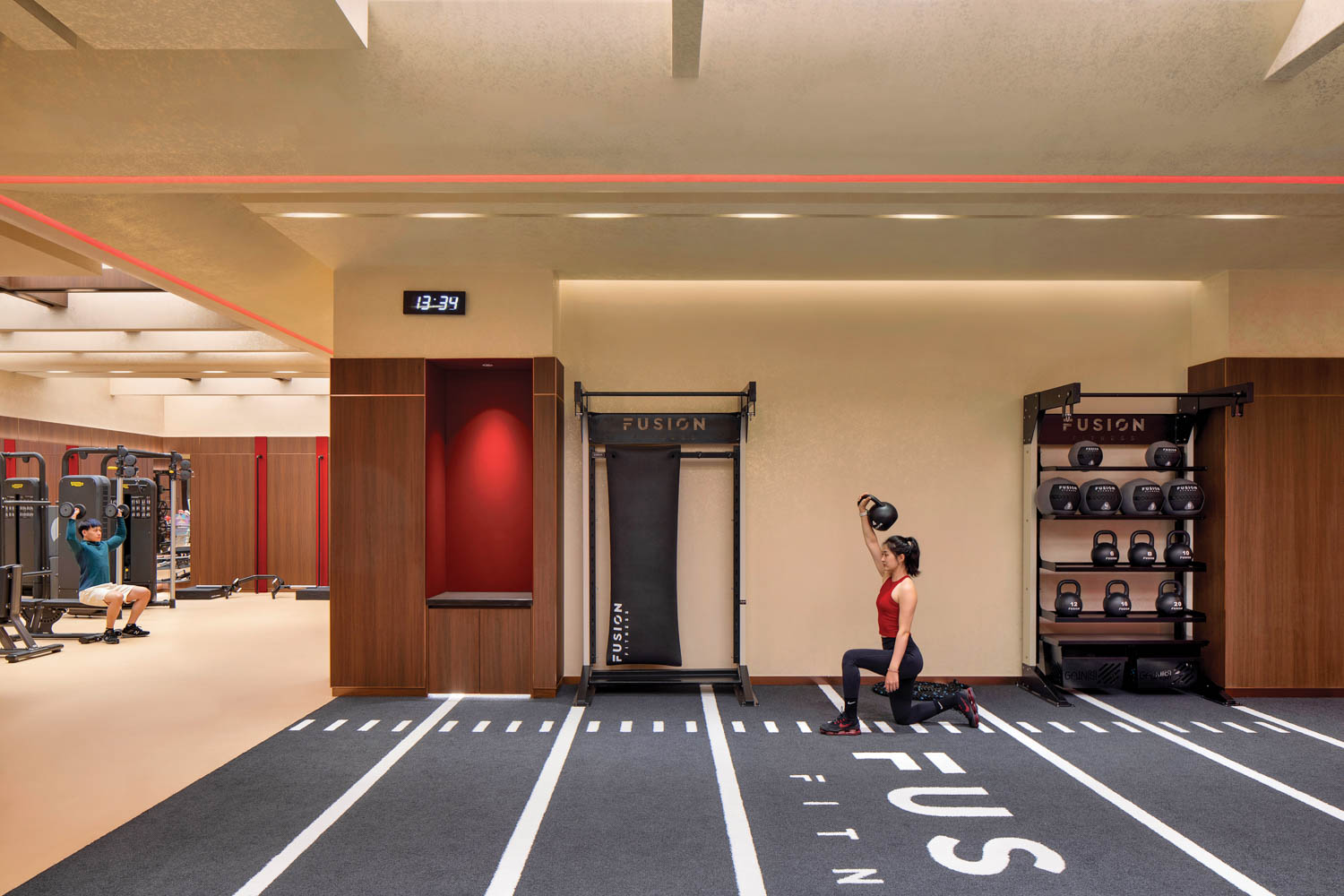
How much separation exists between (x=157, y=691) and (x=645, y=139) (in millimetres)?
5650

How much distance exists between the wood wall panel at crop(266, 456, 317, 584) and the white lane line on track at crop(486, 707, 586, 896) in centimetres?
841

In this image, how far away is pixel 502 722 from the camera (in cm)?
493

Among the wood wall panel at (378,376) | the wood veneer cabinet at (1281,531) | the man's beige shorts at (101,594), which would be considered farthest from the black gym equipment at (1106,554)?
the man's beige shorts at (101,594)

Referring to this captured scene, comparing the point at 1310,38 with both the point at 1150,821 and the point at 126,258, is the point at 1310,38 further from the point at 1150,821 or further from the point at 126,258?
the point at 126,258

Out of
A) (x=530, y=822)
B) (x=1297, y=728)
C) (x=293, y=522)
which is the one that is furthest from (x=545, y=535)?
(x=293, y=522)

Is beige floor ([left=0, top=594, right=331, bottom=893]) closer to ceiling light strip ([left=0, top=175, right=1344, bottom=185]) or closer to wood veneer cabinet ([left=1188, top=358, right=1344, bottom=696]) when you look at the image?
ceiling light strip ([left=0, top=175, right=1344, bottom=185])

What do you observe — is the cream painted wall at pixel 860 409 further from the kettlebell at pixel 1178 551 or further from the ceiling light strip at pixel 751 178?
the ceiling light strip at pixel 751 178

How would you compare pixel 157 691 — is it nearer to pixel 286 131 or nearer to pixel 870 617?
pixel 286 131

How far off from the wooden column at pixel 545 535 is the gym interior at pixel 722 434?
39 millimetres

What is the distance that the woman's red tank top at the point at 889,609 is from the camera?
15.6ft

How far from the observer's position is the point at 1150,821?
3.45 meters

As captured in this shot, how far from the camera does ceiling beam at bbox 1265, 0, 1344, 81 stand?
2447 mm

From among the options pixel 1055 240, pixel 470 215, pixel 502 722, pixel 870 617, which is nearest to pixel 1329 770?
pixel 870 617

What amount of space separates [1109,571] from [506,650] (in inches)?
179
